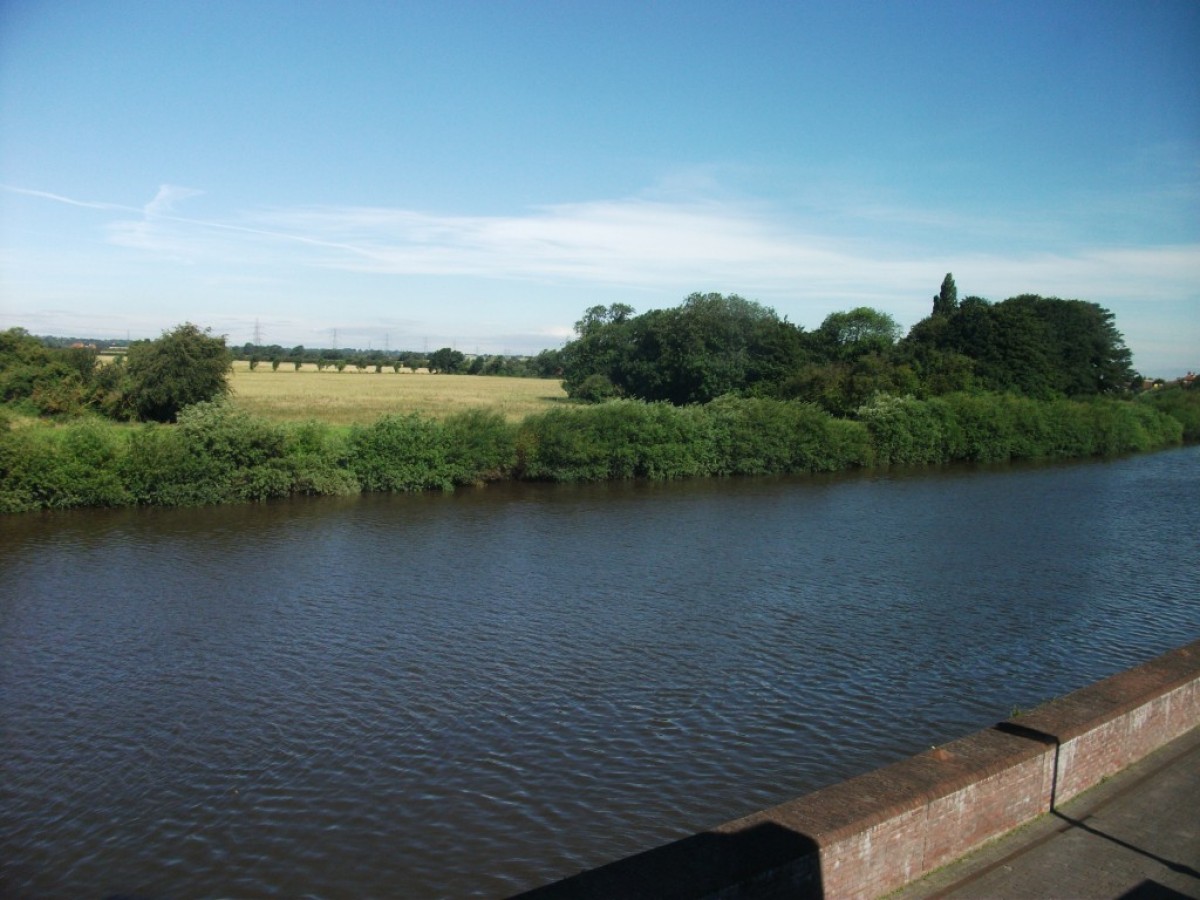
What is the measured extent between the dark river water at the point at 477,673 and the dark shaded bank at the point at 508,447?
7.58ft

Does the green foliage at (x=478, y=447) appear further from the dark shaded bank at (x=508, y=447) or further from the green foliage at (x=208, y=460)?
the green foliage at (x=208, y=460)

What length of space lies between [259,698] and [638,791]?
662 cm

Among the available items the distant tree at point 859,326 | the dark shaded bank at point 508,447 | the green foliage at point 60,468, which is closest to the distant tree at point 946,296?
the distant tree at point 859,326

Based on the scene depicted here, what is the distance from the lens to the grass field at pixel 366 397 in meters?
54.6

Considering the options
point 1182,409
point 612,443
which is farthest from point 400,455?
point 1182,409

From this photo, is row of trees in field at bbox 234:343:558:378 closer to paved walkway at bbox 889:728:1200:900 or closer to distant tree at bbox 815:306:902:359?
distant tree at bbox 815:306:902:359

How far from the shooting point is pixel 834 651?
17109 mm

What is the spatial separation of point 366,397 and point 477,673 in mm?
55128

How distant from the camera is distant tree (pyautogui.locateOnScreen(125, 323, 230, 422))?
4275 cm

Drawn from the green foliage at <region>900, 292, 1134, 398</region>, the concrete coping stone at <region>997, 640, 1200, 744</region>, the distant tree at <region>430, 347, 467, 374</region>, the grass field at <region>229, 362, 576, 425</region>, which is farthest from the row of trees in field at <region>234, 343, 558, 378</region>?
the concrete coping stone at <region>997, 640, 1200, 744</region>

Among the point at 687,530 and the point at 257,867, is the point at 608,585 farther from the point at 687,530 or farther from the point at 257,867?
the point at 257,867

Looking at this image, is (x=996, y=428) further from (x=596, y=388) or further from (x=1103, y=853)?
(x=1103, y=853)

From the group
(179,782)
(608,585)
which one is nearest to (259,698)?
(179,782)

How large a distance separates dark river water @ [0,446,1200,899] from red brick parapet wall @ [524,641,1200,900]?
158 inches
